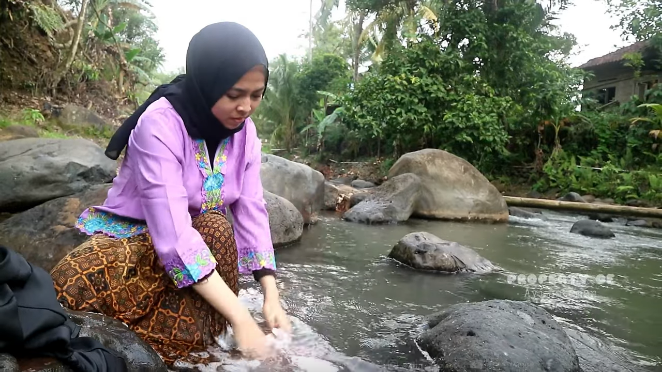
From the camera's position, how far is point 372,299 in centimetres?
326

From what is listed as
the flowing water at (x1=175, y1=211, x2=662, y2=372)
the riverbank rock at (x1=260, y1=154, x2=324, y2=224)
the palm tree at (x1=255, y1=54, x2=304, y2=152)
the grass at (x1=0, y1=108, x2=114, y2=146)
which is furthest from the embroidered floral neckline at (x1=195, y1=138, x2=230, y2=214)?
the palm tree at (x1=255, y1=54, x2=304, y2=152)

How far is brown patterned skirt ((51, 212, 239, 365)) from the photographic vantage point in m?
1.58

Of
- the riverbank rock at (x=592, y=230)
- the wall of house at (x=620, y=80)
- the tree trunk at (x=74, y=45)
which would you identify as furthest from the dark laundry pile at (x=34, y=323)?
the wall of house at (x=620, y=80)

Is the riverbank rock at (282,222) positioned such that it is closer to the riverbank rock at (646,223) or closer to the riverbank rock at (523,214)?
the riverbank rock at (523,214)

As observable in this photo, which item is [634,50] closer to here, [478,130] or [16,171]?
[478,130]

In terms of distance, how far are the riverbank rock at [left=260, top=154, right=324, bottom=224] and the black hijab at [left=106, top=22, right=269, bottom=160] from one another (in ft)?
14.4

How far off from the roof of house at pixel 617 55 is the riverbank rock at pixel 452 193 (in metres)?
8.92

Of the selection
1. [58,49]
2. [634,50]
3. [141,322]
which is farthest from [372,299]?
[634,50]

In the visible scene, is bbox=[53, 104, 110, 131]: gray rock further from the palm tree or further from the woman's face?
the palm tree

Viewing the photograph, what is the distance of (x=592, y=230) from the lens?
6.68 m

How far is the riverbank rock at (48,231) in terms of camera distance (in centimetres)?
305

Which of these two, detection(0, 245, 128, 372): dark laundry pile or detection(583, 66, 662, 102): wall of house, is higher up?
detection(583, 66, 662, 102): wall of house

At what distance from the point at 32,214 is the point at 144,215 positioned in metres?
2.10

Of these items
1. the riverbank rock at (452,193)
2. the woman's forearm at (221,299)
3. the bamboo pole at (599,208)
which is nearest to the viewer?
the woman's forearm at (221,299)
